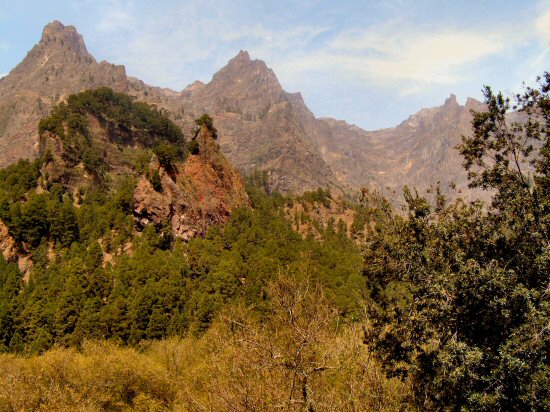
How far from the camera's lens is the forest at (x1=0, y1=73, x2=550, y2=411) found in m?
17.6

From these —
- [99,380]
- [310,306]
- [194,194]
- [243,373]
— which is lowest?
[99,380]

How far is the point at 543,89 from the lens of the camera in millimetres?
21172

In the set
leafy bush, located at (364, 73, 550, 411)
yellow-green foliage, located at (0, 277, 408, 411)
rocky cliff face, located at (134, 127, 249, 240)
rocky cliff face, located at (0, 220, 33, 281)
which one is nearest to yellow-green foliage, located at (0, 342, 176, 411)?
yellow-green foliage, located at (0, 277, 408, 411)

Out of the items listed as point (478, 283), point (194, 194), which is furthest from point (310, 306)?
point (194, 194)

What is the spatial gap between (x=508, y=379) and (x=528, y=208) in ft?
25.9

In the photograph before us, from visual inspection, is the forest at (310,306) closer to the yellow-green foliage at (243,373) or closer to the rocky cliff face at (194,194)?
the yellow-green foliage at (243,373)

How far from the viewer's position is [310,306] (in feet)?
68.1

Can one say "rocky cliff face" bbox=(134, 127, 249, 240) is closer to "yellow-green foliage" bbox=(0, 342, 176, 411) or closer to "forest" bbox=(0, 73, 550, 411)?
"forest" bbox=(0, 73, 550, 411)

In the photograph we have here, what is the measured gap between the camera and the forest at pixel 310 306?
17.6m

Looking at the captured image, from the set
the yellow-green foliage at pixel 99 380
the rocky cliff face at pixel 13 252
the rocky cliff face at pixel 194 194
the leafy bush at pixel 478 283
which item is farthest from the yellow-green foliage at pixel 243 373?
the rocky cliff face at pixel 13 252

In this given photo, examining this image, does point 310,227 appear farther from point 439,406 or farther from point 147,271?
point 439,406

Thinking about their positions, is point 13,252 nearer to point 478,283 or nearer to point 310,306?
point 310,306

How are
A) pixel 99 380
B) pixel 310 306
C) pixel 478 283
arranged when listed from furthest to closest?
1. pixel 99 380
2. pixel 310 306
3. pixel 478 283

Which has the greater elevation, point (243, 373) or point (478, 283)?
point (478, 283)
